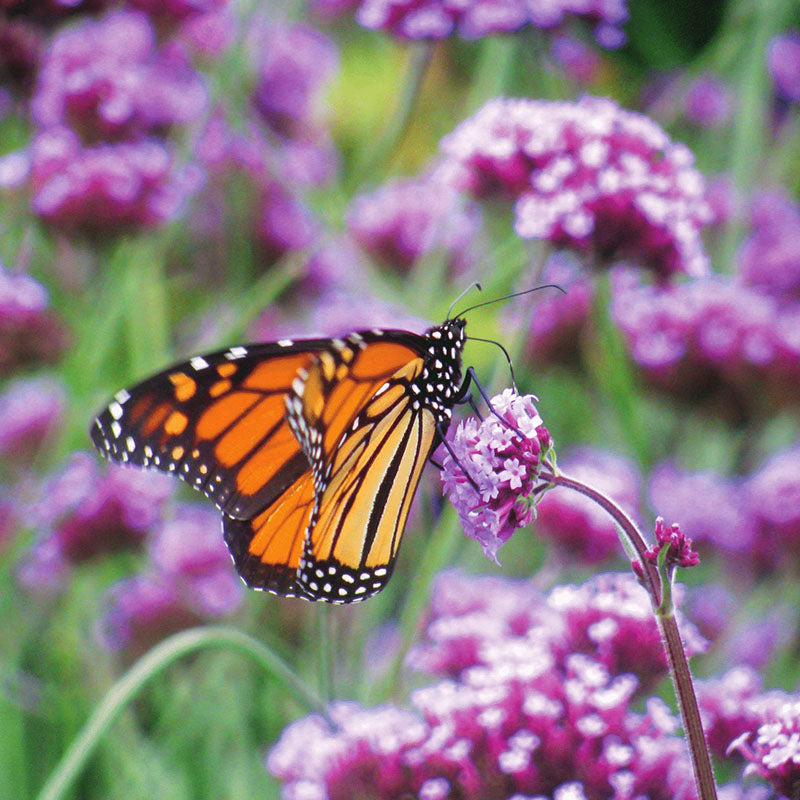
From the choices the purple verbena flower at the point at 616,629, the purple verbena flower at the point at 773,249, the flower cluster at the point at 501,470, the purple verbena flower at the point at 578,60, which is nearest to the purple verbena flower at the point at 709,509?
the purple verbena flower at the point at 773,249

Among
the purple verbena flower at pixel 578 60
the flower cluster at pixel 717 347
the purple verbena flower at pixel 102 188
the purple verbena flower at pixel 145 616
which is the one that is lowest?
the purple verbena flower at pixel 145 616

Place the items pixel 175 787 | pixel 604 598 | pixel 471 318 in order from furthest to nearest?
pixel 471 318 → pixel 175 787 → pixel 604 598

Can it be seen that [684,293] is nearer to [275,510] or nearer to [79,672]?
[275,510]

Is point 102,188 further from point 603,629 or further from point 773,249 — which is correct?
point 773,249

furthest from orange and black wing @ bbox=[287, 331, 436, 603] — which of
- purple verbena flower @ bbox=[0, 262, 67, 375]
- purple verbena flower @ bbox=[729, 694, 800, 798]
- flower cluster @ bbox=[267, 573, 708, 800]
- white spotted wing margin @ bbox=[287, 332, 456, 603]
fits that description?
purple verbena flower @ bbox=[0, 262, 67, 375]

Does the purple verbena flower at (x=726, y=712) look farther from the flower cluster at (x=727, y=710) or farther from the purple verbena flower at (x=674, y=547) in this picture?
the purple verbena flower at (x=674, y=547)

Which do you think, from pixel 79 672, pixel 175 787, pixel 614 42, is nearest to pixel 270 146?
pixel 614 42
